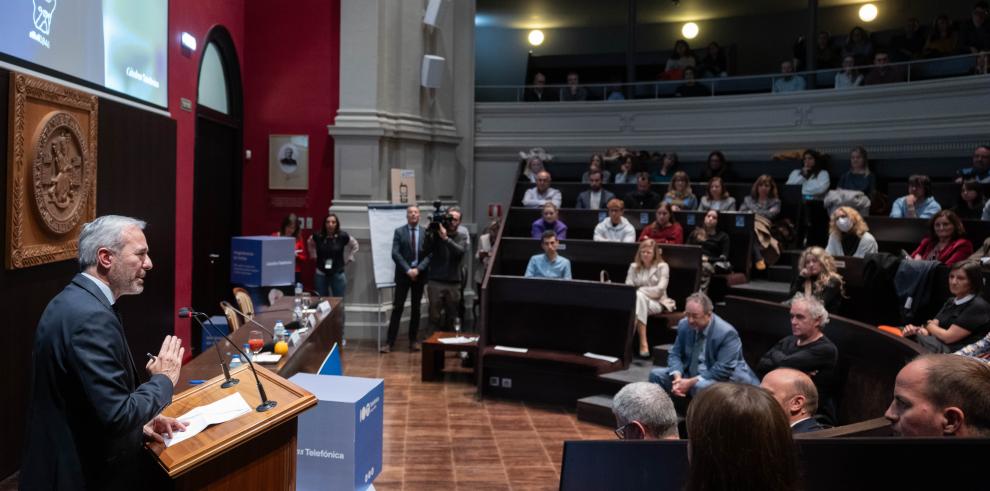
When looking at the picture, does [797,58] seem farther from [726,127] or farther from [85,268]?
[85,268]

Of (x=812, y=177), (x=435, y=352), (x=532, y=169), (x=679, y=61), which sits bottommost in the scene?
(x=435, y=352)

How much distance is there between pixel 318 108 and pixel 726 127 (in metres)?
5.51

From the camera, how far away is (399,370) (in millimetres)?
7883

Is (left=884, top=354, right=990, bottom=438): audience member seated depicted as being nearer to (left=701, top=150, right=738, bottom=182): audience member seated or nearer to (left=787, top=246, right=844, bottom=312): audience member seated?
(left=787, top=246, right=844, bottom=312): audience member seated

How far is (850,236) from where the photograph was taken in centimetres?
698

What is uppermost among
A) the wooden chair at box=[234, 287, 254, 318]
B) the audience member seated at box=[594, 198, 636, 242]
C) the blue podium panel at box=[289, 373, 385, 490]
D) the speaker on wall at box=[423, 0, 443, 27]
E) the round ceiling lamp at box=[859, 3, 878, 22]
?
the round ceiling lamp at box=[859, 3, 878, 22]

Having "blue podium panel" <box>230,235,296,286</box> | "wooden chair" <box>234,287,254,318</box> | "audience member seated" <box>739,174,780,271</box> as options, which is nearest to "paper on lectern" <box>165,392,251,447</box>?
"wooden chair" <box>234,287,254,318</box>

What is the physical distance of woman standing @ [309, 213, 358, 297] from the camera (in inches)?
353

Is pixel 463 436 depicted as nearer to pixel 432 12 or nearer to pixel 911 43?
pixel 432 12

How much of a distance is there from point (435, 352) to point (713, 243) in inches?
115

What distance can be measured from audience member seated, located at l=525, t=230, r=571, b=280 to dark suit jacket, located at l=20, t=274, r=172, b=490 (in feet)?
17.5

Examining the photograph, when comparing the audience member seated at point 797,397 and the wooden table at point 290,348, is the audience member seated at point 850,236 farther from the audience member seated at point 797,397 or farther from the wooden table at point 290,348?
the wooden table at point 290,348

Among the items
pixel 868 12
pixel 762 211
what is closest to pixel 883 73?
pixel 762 211

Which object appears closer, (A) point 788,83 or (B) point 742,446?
(B) point 742,446
